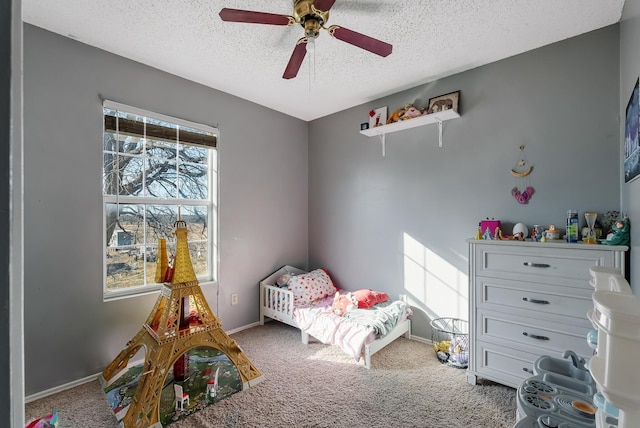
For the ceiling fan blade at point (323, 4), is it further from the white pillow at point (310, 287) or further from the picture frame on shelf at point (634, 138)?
the white pillow at point (310, 287)

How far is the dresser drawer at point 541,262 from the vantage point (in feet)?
6.01

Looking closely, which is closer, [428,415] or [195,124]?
[428,415]

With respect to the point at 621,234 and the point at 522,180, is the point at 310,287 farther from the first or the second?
the point at 621,234

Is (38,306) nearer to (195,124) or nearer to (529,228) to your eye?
(195,124)

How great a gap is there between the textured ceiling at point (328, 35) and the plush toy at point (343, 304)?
2.17 meters

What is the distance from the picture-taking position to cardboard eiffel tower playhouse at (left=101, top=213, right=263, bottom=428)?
75.1 inches

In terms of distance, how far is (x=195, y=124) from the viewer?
2920 mm

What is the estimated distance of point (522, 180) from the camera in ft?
7.95

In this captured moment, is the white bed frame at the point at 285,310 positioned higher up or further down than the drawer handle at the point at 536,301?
further down

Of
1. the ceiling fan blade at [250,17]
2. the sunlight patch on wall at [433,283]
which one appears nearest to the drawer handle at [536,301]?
the sunlight patch on wall at [433,283]

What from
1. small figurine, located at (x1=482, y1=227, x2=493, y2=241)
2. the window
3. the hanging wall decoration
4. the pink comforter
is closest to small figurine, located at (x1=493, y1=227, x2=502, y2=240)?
small figurine, located at (x1=482, y1=227, x2=493, y2=241)

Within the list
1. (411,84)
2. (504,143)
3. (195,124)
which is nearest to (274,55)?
(195,124)

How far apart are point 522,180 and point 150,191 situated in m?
3.20

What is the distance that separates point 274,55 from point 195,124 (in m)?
1.07
